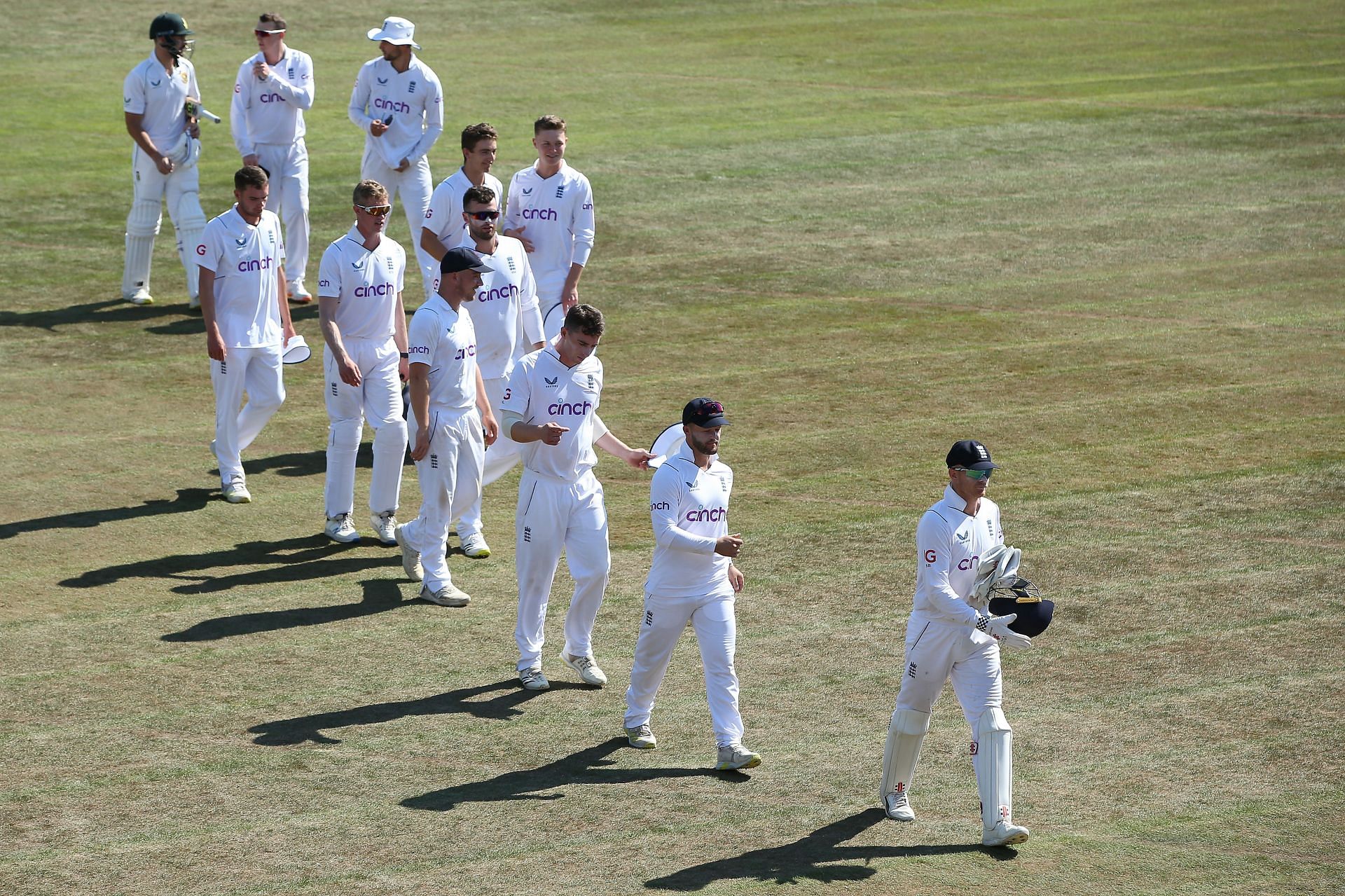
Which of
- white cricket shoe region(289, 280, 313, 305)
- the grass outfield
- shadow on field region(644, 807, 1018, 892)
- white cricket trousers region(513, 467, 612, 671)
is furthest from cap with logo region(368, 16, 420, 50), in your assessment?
shadow on field region(644, 807, 1018, 892)

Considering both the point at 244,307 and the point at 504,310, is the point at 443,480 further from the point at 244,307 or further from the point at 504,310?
the point at 244,307

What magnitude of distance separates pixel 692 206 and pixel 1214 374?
26.1 ft

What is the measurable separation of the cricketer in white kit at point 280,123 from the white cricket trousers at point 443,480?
684 centimetres

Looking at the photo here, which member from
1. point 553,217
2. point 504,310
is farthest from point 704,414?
point 553,217

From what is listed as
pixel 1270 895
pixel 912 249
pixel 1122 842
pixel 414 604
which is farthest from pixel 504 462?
pixel 912 249

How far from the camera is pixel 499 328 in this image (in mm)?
12172

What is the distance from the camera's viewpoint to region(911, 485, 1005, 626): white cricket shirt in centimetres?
838

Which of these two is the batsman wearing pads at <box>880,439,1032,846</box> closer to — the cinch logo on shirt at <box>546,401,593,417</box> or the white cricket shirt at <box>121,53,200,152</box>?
the cinch logo on shirt at <box>546,401,593,417</box>

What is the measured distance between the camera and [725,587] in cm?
919

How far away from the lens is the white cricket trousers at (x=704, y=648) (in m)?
9.04

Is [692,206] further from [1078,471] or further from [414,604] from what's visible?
[414,604]

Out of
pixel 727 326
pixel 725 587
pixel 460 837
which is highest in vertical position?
pixel 727 326

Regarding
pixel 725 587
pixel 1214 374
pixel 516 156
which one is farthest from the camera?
pixel 516 156

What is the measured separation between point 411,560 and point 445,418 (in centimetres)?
120
